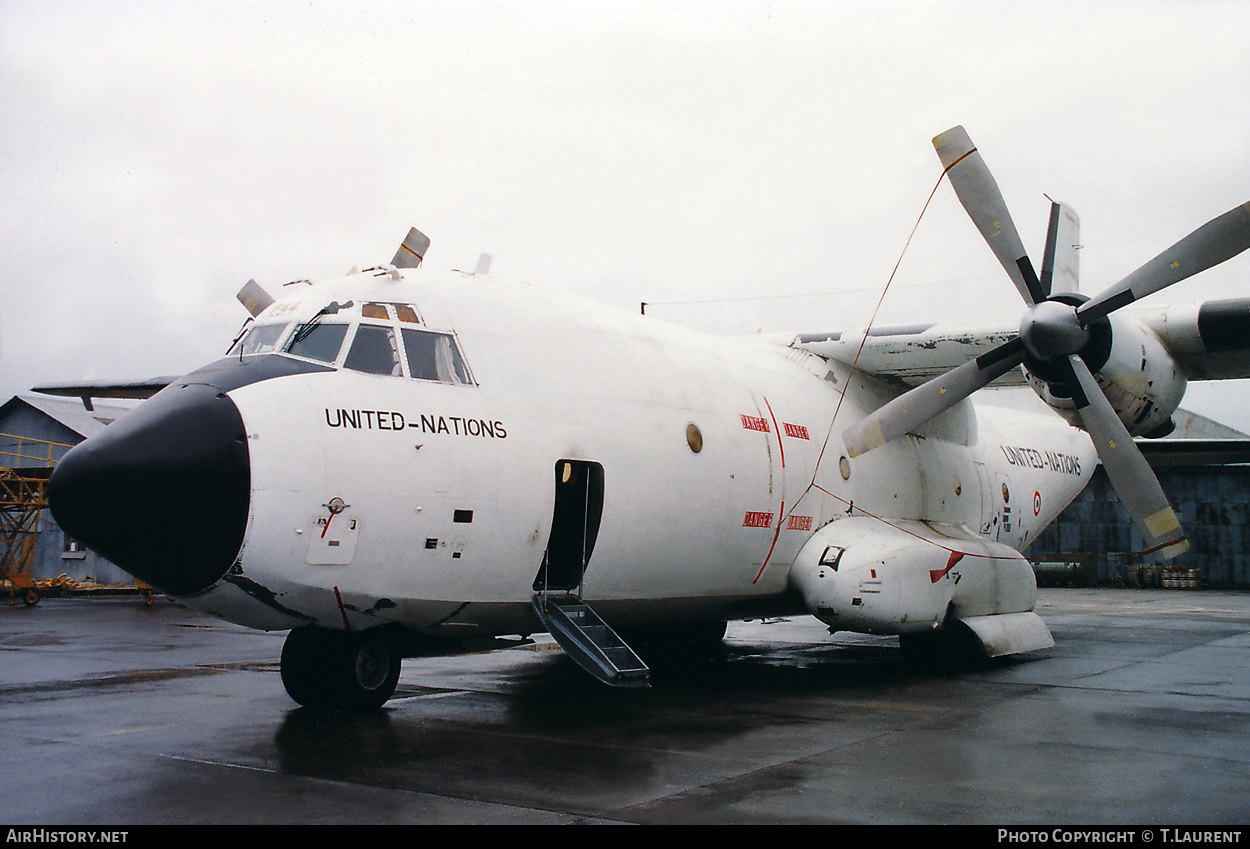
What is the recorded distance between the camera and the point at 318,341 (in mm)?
8266

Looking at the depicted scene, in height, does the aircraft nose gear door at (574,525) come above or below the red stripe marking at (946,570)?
above

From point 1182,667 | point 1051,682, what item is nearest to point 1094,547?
point 1182,667

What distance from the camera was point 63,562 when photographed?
111ft

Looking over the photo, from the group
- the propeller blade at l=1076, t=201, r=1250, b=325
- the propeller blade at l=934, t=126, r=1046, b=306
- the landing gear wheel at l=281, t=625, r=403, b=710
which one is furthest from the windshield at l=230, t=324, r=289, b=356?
the propeller blade at l=1076, t=201, r=1250, b=325

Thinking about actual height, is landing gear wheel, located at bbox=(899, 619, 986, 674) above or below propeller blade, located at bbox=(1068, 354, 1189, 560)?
below

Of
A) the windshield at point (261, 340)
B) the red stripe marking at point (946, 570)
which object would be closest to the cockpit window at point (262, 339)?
the windshield at point (261, 340)

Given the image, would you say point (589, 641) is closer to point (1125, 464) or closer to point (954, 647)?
point (954, 647)

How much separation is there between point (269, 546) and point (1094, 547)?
37.7m

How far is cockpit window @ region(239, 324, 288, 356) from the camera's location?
27.7 feet

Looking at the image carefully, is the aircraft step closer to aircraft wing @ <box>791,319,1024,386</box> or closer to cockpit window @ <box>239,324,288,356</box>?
cockpit window @ <box>239,324,288,356</box>

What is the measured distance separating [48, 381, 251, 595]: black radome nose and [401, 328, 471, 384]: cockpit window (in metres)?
1.63

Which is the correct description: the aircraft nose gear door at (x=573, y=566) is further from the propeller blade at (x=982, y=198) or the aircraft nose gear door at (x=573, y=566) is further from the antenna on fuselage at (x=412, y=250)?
the propeller blade at (x=982, y=198)

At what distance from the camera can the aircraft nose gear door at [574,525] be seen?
9039mm
